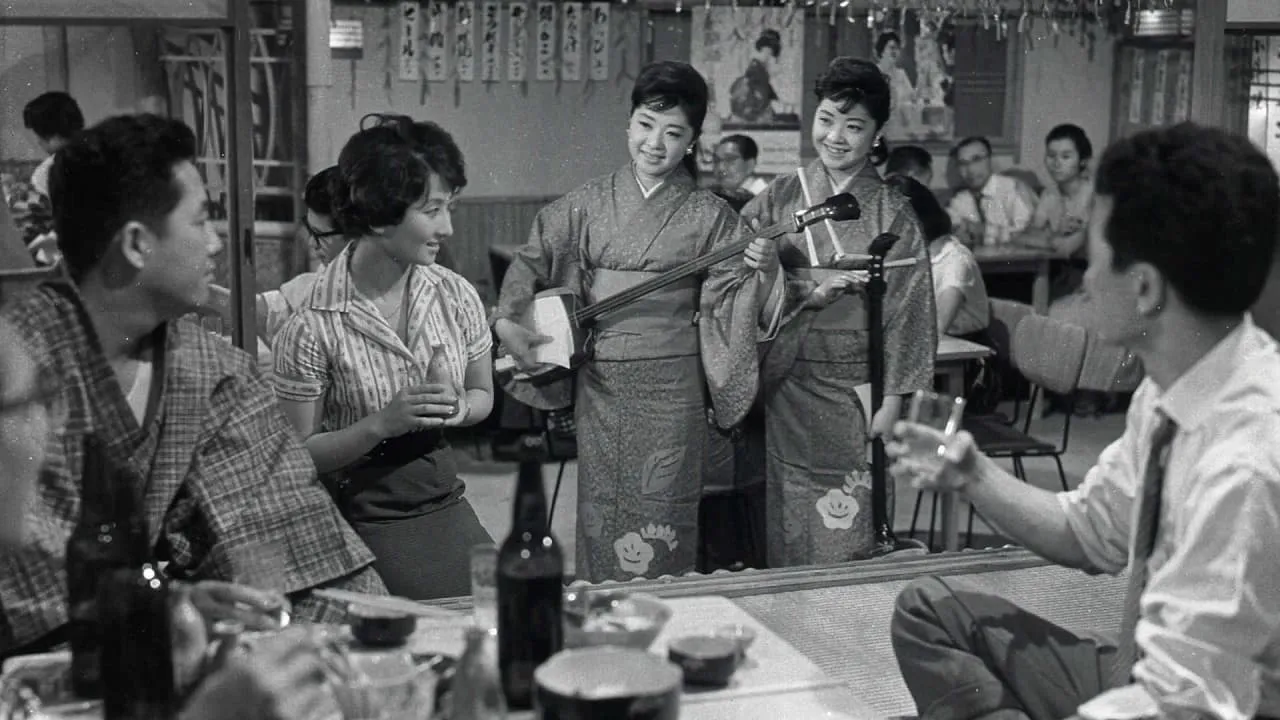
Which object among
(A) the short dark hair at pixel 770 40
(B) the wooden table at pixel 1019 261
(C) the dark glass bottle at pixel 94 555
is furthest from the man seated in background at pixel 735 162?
(C) the dark glass bottle at pixel 94 555

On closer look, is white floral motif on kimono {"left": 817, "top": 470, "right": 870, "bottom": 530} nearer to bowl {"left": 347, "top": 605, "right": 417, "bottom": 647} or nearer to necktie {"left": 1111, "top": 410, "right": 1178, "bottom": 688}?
necktie {"left": 1111, "top": 410, "right": 1178, "bottom": 688}

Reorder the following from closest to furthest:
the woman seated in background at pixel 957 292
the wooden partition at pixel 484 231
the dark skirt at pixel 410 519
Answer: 1. the dark skirt at pixel 410 519
2. the woman seated in background at pixel 957 292
3. the wooden partition at pixel 484 231

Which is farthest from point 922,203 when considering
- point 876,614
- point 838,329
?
point 876,614

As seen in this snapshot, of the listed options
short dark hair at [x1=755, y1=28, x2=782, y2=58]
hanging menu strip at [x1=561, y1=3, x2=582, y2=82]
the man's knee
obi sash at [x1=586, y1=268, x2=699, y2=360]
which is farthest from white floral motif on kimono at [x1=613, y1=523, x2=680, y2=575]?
hanging menu strip at [x1=561, y1=3, x2=582, y2=82]

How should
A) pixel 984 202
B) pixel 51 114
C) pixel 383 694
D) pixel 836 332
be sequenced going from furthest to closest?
1. pixel 984 202
2. pixel 836 332
3. pixel 51 114
4. pixel 383 694

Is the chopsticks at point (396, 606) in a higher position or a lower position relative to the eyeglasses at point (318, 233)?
lower

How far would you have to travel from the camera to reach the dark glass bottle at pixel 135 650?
1.69 m

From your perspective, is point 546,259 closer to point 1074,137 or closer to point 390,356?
point 390,356

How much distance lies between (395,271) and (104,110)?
98 cm

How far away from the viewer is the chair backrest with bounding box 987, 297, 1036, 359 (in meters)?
4.96

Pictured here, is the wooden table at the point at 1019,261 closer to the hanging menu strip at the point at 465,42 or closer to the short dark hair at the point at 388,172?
the hanging menu strip at the point at 465,42

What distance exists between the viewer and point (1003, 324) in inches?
197

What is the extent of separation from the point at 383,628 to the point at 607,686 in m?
0.38

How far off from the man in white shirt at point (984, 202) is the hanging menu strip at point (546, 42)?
195 cm
